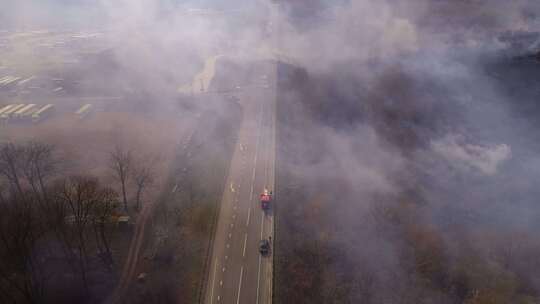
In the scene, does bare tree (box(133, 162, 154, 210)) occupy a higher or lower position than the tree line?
higher

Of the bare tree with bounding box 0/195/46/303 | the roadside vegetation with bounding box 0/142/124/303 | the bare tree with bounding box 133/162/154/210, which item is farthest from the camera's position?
the bare tree with bounding box 133/162/154/210

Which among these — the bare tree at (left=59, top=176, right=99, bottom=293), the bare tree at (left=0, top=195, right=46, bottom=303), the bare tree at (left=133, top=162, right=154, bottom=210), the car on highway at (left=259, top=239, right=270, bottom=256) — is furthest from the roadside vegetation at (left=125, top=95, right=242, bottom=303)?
the bare tree at (left=0, top=195, right=46, bottom=303)

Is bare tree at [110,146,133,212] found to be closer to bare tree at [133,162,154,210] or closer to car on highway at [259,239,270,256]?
bare tree at [133,162,154,210]

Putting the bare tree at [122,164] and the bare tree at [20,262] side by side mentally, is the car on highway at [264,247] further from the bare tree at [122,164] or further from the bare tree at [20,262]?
the bare tree at [20,262]

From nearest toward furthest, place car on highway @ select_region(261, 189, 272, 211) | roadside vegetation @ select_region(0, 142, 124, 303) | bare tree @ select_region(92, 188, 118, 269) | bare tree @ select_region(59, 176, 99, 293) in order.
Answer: roadside vegetation @ select_region(0, 142, 124, 303)
bare tree @ select_region(59, 176, 99, 293)
bare tree @ select_region(92, 188, 118, 269)
car on highway @ select_region(261, 189, 272, 211)

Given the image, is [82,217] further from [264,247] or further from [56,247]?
[264,247]

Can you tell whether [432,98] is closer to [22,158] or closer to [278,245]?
[278,245]

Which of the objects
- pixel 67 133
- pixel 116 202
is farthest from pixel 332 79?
pixel 67 133

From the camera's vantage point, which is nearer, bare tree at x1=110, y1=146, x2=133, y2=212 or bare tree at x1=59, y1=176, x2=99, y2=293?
bare tree at x1=59, y1=176, x2=99, y2=293
